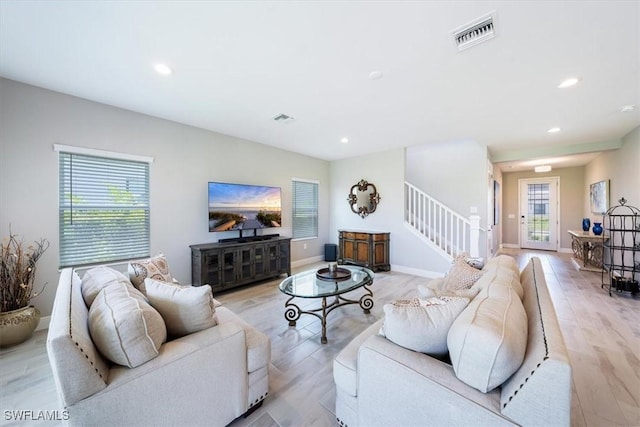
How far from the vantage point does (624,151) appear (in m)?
4.27

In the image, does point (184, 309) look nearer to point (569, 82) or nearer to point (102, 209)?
point (102, 209)

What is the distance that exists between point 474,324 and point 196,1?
237 centimetres

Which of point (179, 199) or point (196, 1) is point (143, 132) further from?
point (196, 1)

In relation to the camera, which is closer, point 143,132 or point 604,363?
point 604,363

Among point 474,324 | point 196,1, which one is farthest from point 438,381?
point 196,1

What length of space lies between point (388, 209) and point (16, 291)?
5.47 meters

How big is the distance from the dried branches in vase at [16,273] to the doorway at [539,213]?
10688 millimetres

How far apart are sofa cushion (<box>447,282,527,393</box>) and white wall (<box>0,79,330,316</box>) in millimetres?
3844

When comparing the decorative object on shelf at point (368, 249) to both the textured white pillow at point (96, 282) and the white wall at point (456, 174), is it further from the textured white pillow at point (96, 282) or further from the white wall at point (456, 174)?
the textured white pillow at point (96, 282)

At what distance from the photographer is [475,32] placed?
1.82 metres

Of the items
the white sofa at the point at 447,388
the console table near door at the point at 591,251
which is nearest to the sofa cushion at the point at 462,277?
the white sofa at the point at 447,388

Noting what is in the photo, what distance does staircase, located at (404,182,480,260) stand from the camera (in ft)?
15.0

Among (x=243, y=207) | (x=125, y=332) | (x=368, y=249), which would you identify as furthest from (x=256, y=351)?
(x=368, y=249)

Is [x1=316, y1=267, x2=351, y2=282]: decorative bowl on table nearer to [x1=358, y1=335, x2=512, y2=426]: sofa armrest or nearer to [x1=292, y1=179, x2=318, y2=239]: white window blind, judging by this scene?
[x1=358, y1=335, x2=512, y2=426]: sofa armrest
